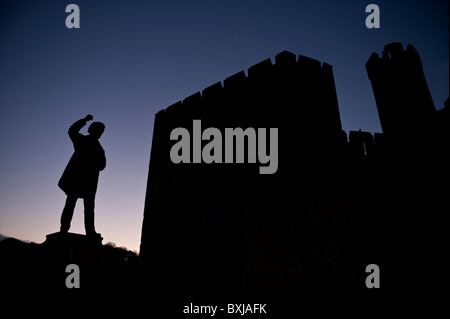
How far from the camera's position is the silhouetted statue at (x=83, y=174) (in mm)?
3299

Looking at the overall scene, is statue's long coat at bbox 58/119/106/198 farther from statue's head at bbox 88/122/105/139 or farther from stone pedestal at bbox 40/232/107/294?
stone pedestal at bbox 40/232/107/294

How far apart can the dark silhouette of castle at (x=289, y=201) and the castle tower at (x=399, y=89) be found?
153 inches

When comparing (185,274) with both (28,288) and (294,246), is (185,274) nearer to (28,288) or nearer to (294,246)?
(294,246)

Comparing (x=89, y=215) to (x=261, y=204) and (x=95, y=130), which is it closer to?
(x=95, y=130)

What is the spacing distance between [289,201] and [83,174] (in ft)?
14.1

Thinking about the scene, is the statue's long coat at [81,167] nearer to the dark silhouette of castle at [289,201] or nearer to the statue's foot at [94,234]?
the statue's foot at [94,234]

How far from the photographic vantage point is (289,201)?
572cm

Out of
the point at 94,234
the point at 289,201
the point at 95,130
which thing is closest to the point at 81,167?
the point at 95,130

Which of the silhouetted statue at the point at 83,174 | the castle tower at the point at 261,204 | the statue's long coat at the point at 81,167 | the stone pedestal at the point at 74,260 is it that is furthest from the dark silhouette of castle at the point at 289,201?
the statue's long coat at the point at 81,167

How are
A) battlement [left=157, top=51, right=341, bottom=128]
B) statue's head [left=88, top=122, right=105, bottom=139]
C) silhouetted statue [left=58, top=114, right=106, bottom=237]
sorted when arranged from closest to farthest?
silhouetted statue [left=58, top=114, right=106, bottom=237]
statue's head [left=88, top=122, right=105, bottom=139]
battlement [left=157, top=51, right=341, bottom=128]

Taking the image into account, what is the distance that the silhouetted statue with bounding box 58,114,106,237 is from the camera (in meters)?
3.30

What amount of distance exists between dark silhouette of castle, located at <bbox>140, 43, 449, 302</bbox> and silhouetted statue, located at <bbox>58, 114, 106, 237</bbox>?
3.54 m

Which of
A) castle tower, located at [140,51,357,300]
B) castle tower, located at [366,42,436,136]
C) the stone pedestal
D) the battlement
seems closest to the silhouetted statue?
the stone pedestal

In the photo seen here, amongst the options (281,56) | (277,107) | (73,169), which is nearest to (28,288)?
(73,169)
